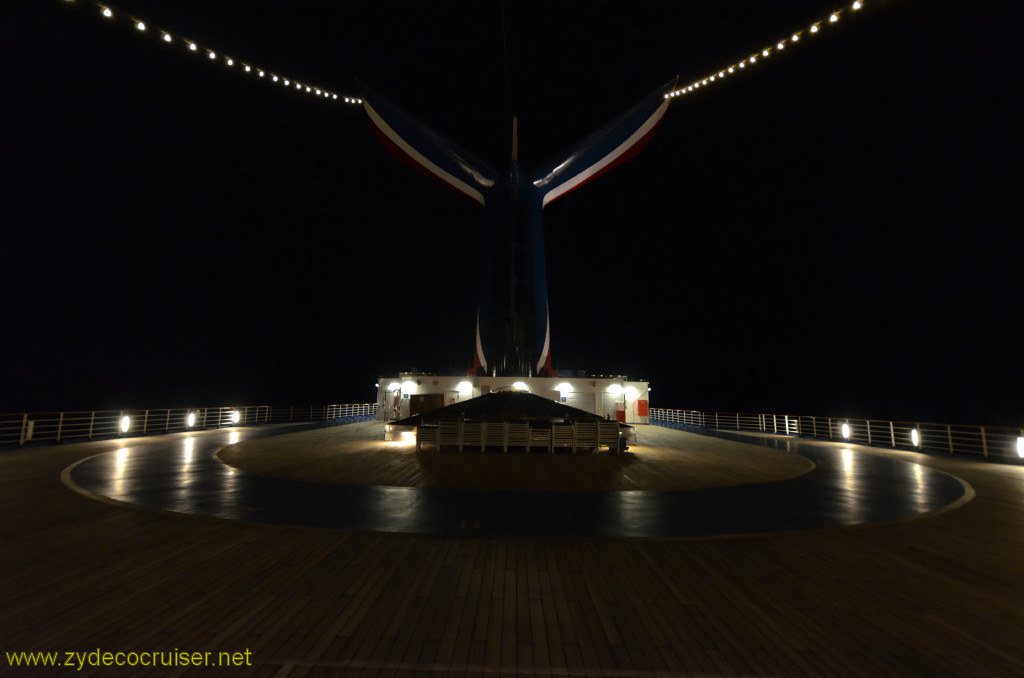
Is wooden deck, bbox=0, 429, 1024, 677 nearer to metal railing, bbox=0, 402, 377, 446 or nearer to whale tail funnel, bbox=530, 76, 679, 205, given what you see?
metal railing, bbox=0, 402, 377, 446

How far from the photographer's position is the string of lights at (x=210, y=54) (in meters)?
9.05

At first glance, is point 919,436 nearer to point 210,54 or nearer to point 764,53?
point 764,53

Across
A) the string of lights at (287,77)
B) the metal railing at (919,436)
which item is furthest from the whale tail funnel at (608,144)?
the metal railing at (919,436)

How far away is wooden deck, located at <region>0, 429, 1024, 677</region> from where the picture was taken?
2.93 m

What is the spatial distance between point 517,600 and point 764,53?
15.3 metres

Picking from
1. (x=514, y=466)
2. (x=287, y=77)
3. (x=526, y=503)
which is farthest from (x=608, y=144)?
(x=526, y=503)

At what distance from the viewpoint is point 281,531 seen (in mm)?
5391

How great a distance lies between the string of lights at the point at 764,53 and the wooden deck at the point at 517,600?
10967 millimetres

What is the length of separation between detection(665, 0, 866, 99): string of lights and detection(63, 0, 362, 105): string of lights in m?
13.5

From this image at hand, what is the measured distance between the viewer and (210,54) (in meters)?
11.7

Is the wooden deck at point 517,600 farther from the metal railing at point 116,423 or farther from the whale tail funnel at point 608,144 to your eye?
the whale tail funnel at point 608,144

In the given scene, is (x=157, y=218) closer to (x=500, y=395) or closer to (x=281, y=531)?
(x=500, y=395)

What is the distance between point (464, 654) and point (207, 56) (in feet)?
48.9

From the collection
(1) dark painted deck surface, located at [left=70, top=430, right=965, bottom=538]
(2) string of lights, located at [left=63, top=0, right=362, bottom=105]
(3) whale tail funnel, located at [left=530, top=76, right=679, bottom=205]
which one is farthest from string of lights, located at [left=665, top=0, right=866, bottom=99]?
(2) string of lights, located at [left=63, top=0, right=362, bottom=105]
